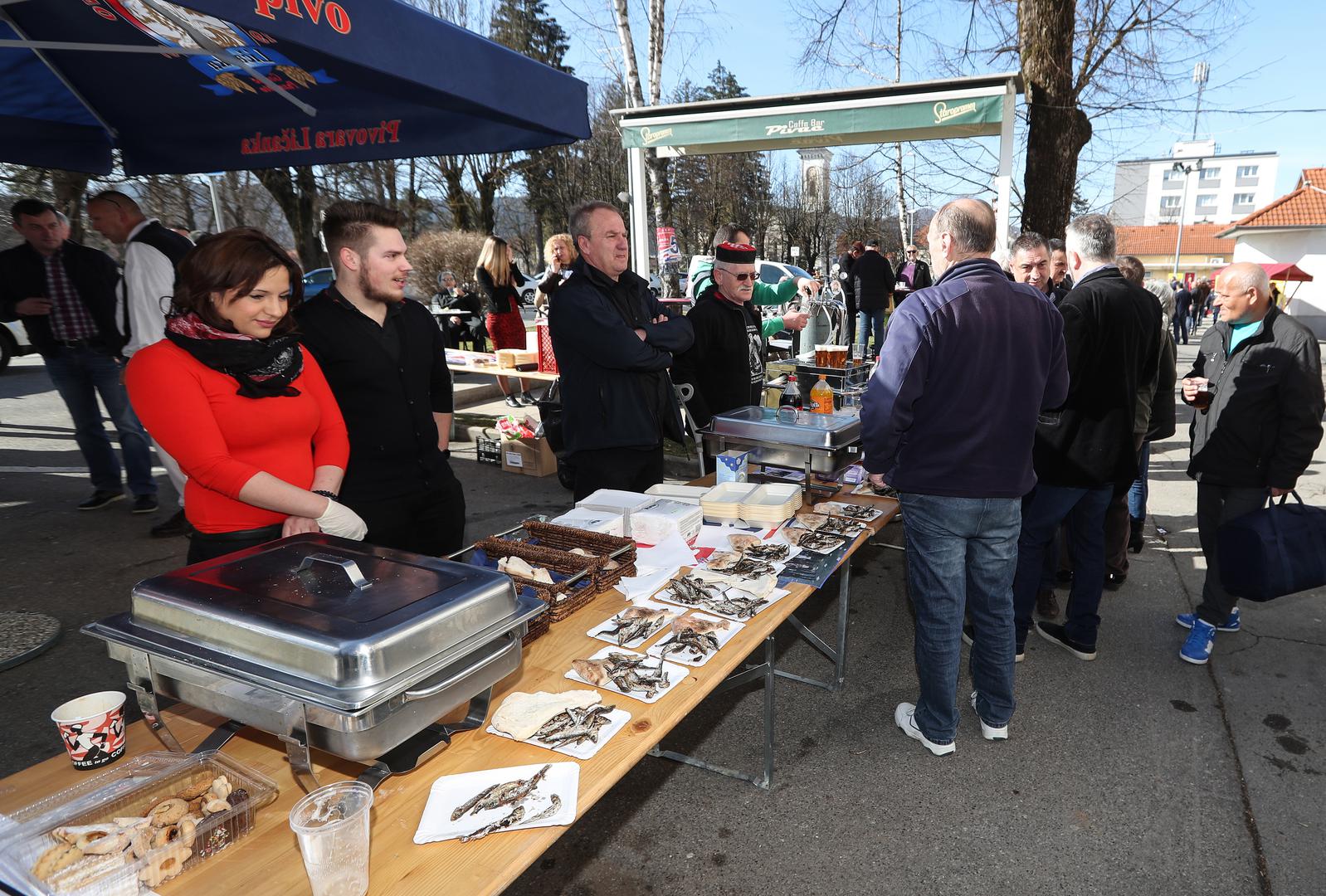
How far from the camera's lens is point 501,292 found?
7.56m

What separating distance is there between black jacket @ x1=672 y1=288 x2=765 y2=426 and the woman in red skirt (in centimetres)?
352

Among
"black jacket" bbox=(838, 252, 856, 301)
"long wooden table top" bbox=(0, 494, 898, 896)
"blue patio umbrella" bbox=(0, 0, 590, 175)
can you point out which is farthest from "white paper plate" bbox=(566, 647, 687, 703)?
"black jacket" bbox=(838, 252, 856, 301)

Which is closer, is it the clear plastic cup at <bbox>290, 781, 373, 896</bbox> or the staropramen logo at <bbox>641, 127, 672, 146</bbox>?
the clear plastic cup at <bbox>290, 781, 373, 896</bbox>

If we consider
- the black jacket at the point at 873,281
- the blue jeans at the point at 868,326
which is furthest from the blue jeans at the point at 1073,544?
the blue jeans at the point at 868,326

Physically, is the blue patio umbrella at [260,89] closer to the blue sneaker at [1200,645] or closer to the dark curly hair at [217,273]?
the dark curly hair at [217,273]

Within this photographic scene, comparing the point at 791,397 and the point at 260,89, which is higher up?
the point at 260,89

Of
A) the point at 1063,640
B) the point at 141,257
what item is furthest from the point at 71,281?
the point at 1063,640

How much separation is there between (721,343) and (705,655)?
2.35 meters

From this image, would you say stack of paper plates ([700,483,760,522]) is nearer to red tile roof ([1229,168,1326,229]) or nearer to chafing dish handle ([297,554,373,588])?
chafing dish handle ([297,554,373,588])

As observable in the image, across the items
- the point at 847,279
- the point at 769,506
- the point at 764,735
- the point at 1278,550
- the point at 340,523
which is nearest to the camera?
the point at 340,523

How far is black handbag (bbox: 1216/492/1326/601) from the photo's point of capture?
2994 mm

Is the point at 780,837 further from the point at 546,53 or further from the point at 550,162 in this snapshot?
the point at 546,53

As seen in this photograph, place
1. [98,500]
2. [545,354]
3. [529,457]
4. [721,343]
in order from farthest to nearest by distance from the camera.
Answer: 1. [529,457]
2. [545,354]
3. [98,500]
4. [721,343]

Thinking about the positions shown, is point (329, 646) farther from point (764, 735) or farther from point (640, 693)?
point (764, 735)
